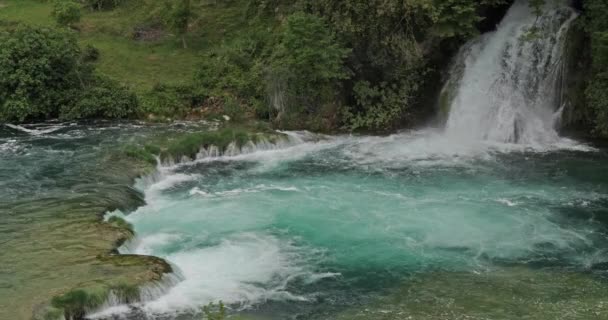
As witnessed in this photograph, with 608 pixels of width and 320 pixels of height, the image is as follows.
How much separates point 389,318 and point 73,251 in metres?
7.69

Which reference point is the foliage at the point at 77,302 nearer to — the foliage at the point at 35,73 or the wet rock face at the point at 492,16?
the foliage at the point at 35,73

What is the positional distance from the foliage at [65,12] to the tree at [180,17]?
4.77 m

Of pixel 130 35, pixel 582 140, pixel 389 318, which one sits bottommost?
pixel 389 318

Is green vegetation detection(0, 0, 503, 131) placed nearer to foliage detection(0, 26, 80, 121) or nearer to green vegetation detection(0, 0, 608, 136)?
green vegetation detection(0, 0, 608, 136)

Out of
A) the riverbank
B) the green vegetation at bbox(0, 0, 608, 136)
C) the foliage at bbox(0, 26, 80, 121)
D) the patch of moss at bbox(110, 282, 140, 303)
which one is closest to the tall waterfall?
the green vegetation at bbox(0, 0, 608, 136)

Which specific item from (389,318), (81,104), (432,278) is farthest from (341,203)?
(81,104)

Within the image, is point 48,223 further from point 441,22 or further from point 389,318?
point 441,22

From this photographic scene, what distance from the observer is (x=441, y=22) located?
28.0 m

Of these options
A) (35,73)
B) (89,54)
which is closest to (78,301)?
(35,73)

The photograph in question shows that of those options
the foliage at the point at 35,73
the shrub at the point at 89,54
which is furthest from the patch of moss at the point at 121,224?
the shrub at the point at 89,54

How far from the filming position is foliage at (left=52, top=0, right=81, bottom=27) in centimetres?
3744

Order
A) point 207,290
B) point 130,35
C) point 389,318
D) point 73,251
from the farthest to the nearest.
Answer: point 130,35 → point 73,251 → point 207,290 → point 389,318

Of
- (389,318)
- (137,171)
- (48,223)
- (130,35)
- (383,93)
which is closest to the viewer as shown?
(389,318)

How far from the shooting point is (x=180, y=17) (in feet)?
116
